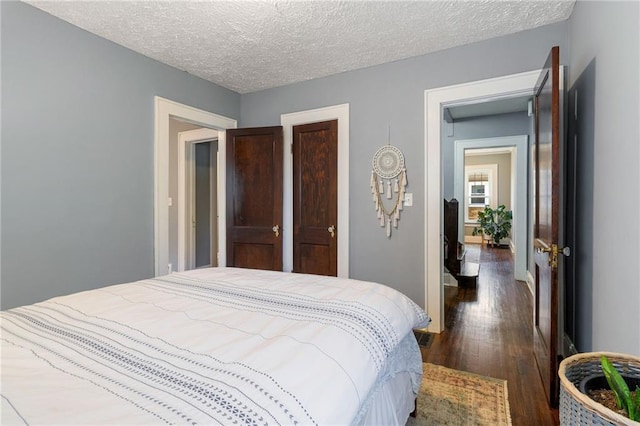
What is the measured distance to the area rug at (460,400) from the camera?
170cm

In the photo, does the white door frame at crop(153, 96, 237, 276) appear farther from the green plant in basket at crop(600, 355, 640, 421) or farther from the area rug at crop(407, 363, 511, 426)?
the green plant in basket at crop(600, 355, 640, 421)

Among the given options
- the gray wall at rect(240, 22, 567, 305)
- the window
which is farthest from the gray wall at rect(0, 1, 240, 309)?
the window

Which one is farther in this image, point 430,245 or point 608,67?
point 430,245

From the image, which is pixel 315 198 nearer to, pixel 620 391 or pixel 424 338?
pixel 424 338

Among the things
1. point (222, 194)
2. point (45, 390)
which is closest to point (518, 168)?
point (222, 194)

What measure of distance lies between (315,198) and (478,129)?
11.4 feet

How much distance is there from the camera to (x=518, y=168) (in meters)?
5.12

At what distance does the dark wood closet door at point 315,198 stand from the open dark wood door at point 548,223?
1.84 meters

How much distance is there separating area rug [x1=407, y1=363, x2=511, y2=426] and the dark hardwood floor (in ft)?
0.25

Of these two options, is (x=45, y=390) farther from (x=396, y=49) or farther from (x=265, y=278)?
(x=396, y=49)

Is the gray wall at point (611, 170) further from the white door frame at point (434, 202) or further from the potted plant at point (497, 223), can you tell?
the potted plant at point (497, 223)

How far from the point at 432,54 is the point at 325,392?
314 cm

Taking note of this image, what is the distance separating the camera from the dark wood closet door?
11.3 feet

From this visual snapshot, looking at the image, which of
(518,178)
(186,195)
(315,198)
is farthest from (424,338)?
(186,195)
